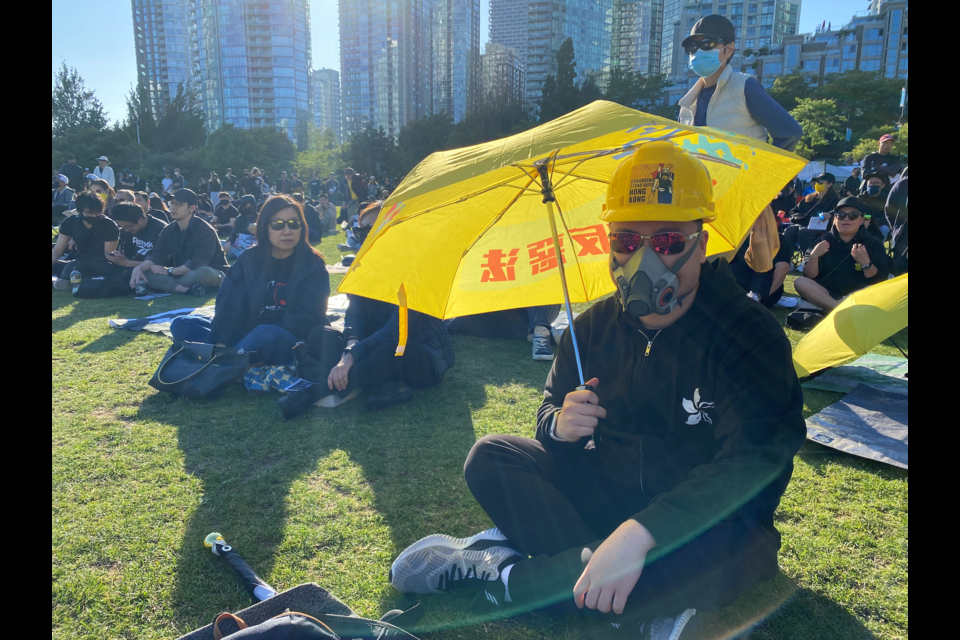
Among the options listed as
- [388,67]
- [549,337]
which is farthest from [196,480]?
[388,67]

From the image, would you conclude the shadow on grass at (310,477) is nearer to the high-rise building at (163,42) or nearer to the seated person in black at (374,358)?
the seated person in black at (374,358)

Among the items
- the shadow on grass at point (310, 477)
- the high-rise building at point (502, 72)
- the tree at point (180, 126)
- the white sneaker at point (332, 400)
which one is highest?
the high-rise building at point (502, 72)

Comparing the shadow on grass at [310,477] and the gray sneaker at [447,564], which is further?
the shadow on grass at [310,477]

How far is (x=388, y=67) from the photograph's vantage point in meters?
71.2

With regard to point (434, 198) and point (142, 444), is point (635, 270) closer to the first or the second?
point (434, 198)

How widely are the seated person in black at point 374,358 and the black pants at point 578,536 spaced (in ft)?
7.37

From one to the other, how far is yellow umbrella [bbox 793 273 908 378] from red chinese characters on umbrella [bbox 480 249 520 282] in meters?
2.27

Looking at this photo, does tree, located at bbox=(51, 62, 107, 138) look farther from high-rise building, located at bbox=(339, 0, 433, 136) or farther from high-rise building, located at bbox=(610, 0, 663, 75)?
high-rise building, located at bbox=(610, 0, 663, 75)

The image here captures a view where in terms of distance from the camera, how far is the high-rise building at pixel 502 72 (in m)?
61.0

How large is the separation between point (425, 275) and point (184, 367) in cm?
330

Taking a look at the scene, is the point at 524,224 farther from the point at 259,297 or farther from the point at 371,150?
the point at 371,150

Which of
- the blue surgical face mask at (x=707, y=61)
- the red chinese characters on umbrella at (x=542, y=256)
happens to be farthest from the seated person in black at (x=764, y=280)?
the red chinese characters on umbrella at (x=542, y=256)

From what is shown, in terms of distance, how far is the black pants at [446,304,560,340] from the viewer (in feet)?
22.0
